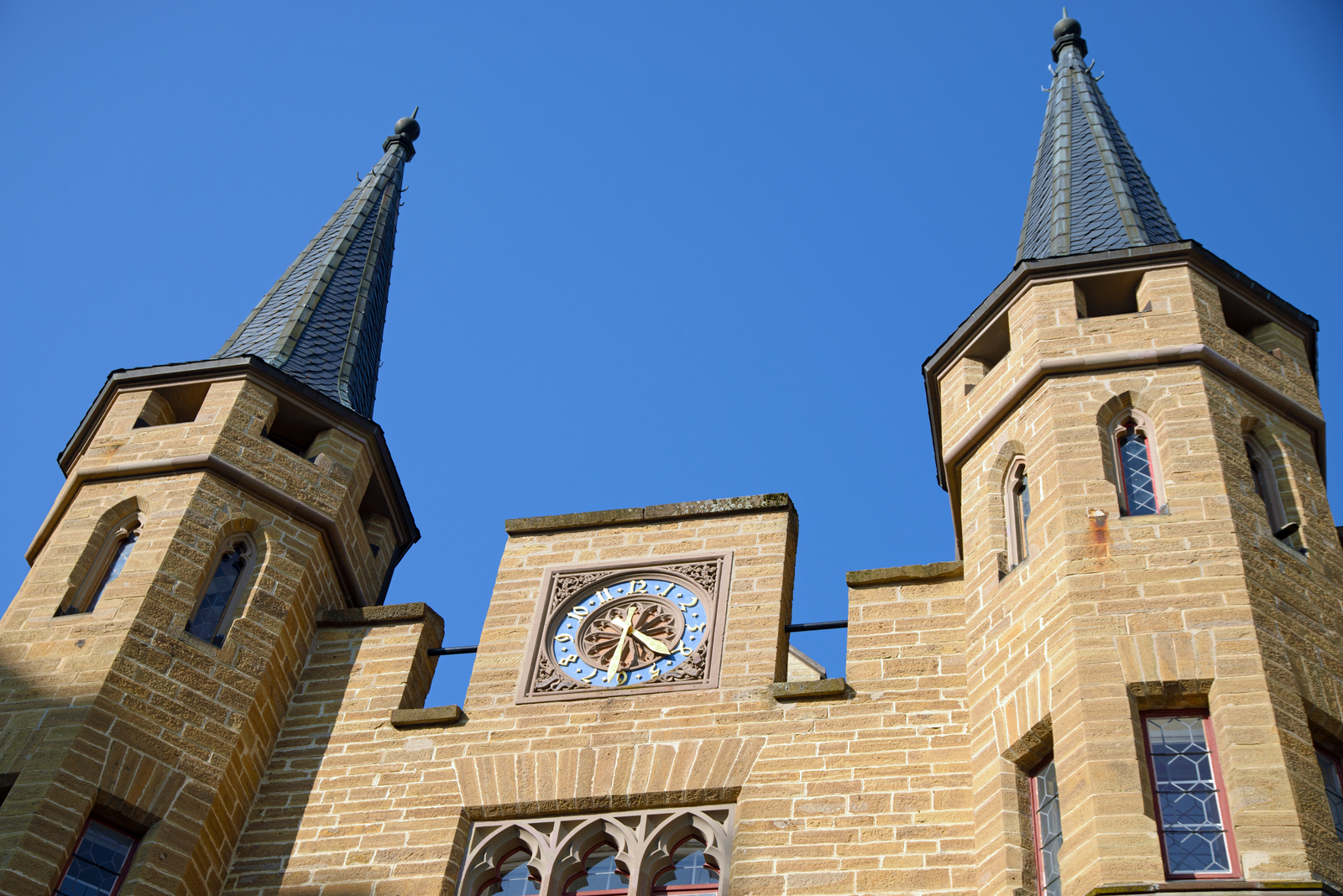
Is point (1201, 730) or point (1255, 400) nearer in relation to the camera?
point (1201, 730)

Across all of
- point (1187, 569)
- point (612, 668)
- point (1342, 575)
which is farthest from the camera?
point (612, 668)

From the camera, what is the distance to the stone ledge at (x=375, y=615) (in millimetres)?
15922

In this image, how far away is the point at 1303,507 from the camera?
46.3 feet

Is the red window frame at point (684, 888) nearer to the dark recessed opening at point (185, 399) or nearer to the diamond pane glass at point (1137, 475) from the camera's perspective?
the diamond pane glass at point (1137, 475)

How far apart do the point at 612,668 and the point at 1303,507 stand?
5.34 metres

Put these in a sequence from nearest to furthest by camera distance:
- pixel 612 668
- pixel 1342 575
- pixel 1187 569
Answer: pixel 1187 569 < pixel 1342 575 < pixel 612 668

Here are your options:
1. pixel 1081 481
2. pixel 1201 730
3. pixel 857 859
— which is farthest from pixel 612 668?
pixel 1201 730

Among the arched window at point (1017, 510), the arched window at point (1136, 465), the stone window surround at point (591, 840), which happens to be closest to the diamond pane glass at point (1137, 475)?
the arched window at point (1136, 465)

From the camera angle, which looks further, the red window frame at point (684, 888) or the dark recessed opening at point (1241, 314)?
the dark recessed opening at point (1241, 314)

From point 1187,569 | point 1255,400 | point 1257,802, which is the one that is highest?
point 1255,400

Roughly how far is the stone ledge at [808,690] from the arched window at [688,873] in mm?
1311

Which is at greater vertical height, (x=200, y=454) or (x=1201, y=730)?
(x=200, y=454)

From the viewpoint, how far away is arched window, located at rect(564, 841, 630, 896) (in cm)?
1320

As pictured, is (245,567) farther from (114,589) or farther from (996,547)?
(996,547)
